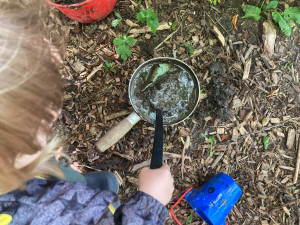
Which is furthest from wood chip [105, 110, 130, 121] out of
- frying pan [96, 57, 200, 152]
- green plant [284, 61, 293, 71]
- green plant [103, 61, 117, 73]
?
green plant [284, 61, 293, 71]

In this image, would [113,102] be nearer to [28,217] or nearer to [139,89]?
[139,89]

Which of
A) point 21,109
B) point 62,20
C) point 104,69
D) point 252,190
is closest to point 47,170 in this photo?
point 21,109

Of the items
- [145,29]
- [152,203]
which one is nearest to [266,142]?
[152,203]

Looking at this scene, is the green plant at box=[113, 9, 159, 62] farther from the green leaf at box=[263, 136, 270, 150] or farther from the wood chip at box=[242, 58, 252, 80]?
the green leaf at box=[263, 136, 270, 150]

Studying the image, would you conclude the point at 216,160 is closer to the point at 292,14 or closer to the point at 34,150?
the point at 292,14

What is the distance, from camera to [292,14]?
1873 millimetres

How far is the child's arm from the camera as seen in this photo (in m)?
1.20

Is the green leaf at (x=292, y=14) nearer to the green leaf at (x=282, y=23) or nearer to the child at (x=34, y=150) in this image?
the green leaf at (x=282, y=23)

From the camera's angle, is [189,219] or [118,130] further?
[189,219]

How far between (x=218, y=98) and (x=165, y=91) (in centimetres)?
41

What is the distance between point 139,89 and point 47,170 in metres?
0.83

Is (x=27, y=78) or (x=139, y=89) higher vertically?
(x=27, y=78)

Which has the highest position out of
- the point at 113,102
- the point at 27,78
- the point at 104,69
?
the point at 27,78

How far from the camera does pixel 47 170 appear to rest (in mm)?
1146
